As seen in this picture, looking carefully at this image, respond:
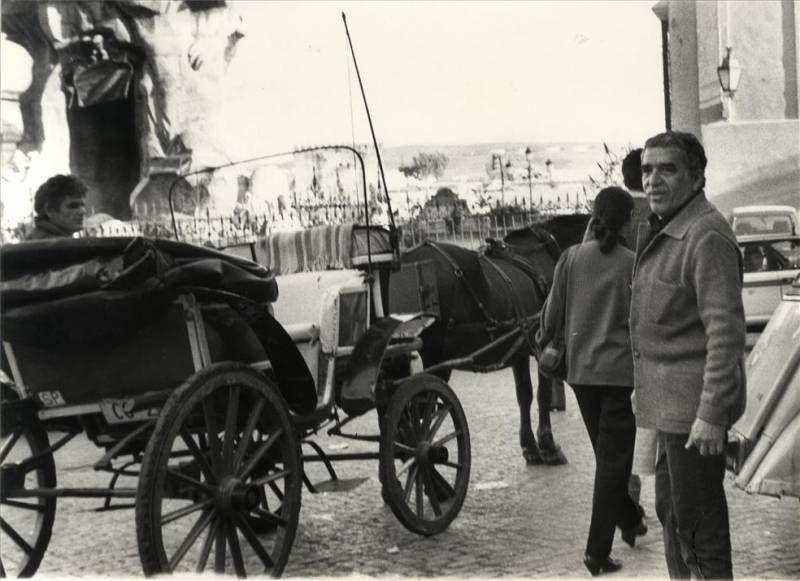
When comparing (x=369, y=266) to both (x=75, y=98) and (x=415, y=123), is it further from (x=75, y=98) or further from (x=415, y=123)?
(x=75, y=98)

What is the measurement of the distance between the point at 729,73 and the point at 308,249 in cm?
549

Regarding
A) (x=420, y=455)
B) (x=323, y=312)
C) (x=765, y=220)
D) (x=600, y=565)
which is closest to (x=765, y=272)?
(x=765, y=220)

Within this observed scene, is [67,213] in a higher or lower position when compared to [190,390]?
higher

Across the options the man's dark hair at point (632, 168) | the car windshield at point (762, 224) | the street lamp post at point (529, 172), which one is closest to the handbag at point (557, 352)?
the man's dark hair at point (632, 168)

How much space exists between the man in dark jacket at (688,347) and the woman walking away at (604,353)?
32.2 inches

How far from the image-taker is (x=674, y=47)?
9.44 metres

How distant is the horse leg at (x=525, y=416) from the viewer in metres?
6.79

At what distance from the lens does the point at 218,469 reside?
3877 millimetres

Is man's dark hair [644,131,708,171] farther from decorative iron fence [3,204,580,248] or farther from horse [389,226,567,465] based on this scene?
decorative iron fence [3,204,580,248]

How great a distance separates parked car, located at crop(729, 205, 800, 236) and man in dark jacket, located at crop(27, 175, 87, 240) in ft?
27.2

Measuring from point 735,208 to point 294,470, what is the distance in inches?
331

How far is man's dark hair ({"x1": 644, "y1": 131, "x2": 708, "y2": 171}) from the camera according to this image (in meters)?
3.25

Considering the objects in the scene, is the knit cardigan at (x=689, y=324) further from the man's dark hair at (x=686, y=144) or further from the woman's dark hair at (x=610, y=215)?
the woman's dark hair at (x=610, y=215)

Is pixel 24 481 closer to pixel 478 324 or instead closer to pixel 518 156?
pixel 478 324
